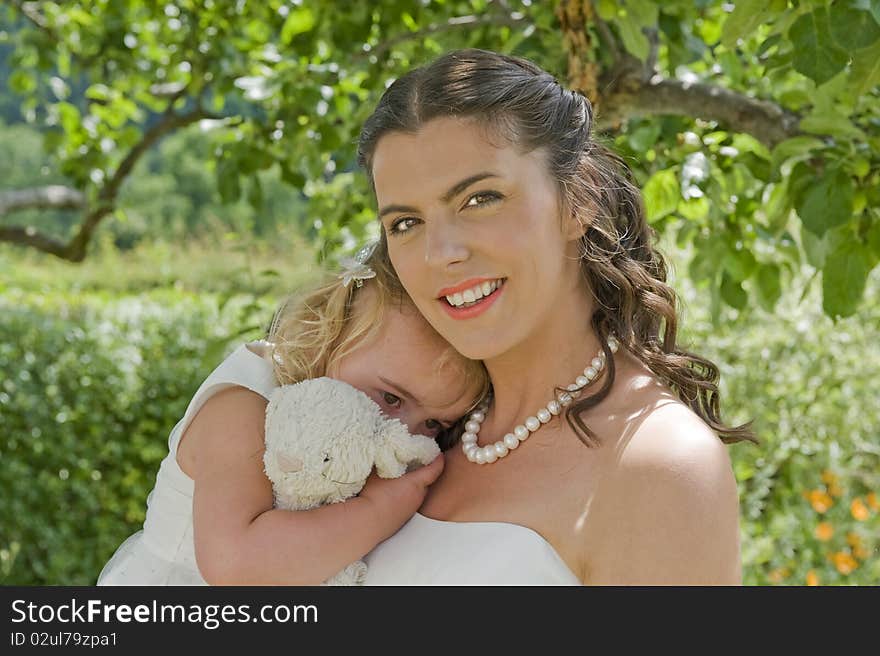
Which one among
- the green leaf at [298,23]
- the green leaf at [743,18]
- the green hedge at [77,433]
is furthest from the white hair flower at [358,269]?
the green hedge at [77,433]

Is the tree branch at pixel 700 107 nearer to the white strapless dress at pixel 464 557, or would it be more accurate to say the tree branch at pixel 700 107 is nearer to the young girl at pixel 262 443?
the young girl at pixel 262 443

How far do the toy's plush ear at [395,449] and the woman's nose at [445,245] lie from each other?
0.28m

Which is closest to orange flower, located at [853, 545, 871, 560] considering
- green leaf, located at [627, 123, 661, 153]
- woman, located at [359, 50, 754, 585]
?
green leaf, located at [627, 123, 661, 153]

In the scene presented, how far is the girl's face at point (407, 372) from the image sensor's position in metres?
1.86

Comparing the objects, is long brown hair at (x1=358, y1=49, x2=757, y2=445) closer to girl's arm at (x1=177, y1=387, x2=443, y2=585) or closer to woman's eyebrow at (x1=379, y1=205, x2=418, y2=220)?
woman's eyebrow at (x1=379, y1=205, x2=418, y2=220)

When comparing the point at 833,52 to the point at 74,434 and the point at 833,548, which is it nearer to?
the point at 833,548

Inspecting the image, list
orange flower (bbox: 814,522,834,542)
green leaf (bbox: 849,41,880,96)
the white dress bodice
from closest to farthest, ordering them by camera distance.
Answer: green leaf (bbox: 849,41,880,96) → the white dress bodice → orange flower (bbox: 814,522,834,542)

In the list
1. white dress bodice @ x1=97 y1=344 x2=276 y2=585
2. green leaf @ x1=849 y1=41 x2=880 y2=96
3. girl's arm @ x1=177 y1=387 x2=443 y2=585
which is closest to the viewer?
girl's arm @ x1=177 y1=387 x2=443 y2=585

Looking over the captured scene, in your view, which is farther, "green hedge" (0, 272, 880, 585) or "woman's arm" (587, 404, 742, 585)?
"green hedge" (0, 272, 880, 585)

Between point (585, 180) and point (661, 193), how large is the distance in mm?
579

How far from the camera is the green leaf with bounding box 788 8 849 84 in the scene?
177cm

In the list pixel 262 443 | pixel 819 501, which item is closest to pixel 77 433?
pixel 819 501

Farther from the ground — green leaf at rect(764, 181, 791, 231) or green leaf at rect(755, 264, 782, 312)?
green leaf at rect(764, 181, 791, 231)

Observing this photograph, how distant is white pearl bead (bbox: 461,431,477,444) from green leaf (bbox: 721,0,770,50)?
0.79m
